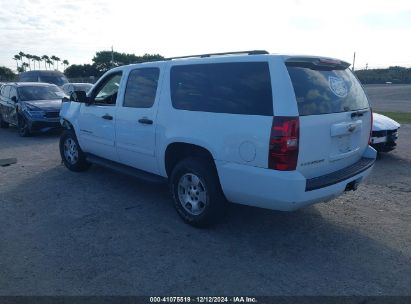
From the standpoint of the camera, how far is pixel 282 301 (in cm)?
303

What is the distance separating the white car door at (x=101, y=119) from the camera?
571 centimetres

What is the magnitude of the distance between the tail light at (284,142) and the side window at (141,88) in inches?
78.5

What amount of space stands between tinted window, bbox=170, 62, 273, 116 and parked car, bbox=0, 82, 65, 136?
789 centimetres

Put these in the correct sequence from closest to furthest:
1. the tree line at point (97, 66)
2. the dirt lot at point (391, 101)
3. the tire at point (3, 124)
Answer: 1. the tire at point (3, 124)
2. the dirt lot at point (391, 101)
3. the tree line at point (97, 66)

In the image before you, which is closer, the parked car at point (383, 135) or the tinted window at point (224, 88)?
the tinted window at point (224, 88)

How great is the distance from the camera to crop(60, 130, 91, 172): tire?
6.87 metres

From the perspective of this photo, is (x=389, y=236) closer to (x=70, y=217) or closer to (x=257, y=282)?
(x=257, y=282)

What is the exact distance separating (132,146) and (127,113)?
48cm

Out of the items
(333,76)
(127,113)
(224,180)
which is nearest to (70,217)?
(127,113)

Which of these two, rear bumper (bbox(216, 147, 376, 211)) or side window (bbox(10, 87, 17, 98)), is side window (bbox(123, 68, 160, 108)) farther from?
side window (bbox(10, 87, 17, 98))

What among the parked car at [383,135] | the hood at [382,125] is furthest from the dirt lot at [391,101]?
the parked car at [383,135]

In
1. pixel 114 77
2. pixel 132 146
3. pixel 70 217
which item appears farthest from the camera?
pixel 114 77

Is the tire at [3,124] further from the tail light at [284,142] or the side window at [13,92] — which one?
the tail light at [284,142]

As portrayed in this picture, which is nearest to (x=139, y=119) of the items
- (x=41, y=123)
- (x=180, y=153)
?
(x=180, y=153)
